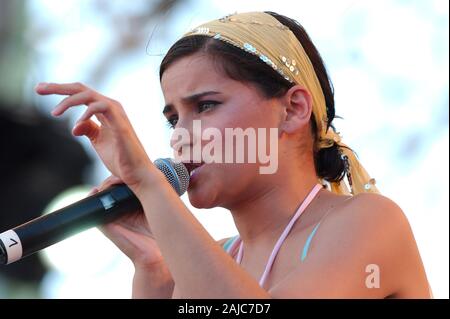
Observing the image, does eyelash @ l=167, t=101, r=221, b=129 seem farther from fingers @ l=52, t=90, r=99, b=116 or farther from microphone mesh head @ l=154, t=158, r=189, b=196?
fingers @ l=52, t=90, r=99, b=116

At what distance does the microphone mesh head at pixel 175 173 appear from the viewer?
6.91 feet

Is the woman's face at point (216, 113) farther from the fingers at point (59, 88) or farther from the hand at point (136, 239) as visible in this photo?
the fingers at point (59, 88)

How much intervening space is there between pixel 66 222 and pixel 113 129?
0.82 feet

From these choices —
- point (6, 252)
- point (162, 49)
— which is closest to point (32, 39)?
point (162, 49)

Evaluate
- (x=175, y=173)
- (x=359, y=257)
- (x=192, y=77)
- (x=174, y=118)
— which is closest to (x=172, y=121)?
(x=174, y=118)

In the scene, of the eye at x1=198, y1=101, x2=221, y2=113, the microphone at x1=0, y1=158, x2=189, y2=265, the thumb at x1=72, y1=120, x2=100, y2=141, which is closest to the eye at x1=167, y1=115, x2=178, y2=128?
the eye at x1=198, y1=101, x2=221, y2=113

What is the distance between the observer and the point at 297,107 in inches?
92.0

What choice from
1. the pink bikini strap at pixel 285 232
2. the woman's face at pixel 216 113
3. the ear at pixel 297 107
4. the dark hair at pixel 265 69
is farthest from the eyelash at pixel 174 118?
the pink bikini strap at pixel 285 232

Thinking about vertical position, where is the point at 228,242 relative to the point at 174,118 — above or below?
below

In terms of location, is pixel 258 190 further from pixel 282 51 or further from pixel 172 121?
pixel 282 51

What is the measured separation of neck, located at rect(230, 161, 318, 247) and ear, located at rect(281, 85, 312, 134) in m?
0.13

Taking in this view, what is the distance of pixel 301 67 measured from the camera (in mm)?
2398

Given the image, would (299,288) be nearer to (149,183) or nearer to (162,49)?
(149,183)
